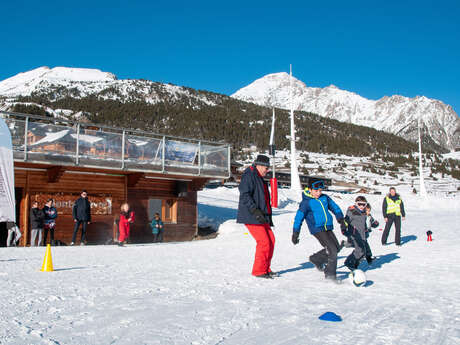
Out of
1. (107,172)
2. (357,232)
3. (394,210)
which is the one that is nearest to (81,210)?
(107,172)

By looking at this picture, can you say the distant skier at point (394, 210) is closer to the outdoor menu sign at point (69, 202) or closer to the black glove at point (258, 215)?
the black glove at point (258, 215)

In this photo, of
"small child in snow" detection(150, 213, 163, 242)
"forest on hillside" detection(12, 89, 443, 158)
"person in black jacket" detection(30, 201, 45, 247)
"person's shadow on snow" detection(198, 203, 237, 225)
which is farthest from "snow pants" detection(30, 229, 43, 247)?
"forest on hillside" detection(12, 89, 443, 158)

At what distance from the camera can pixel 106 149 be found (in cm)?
1627

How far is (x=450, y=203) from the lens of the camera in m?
35.8

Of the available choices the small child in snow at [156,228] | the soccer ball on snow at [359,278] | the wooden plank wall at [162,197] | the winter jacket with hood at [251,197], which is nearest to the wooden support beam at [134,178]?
the wooden plank wall at [162,197]

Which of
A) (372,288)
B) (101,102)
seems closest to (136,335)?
(372,288)

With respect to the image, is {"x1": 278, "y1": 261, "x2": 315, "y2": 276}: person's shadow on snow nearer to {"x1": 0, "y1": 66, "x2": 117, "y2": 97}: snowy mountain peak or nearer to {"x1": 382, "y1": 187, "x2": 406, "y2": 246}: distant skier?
{"x1": 382, "y1": 187, "x2": 406, "y2": 246}: distant skier

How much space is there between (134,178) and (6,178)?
5275 millimetres

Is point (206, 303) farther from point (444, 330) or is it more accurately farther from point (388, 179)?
point (388, 179)

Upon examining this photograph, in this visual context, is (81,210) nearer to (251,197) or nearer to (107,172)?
(107,172)

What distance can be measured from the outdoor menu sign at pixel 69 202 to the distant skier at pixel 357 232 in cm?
1067

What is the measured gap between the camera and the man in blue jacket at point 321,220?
6.86 metres

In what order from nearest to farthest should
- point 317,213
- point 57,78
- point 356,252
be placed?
1. point 317,213
2. point 356,252
3. point 57,78

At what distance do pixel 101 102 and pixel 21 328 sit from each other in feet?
365
